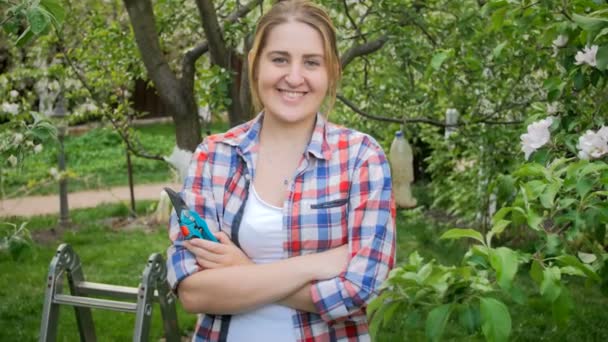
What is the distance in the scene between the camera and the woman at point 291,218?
2307mm

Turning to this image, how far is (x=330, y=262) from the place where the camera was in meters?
2.33

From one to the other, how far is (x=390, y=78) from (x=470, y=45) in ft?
2.61

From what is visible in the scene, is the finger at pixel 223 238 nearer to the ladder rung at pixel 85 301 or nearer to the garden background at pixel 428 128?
the garden background at pixel 428 128

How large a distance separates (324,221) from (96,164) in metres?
12.5

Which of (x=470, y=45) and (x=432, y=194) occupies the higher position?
(x=470, y=45)

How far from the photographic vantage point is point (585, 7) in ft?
9.83

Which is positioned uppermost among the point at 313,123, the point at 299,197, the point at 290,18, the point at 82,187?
the point at 290,18

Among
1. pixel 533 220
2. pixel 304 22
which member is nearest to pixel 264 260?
pixel 304 22

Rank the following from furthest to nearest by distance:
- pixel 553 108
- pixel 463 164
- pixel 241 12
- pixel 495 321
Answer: pixel 463 164 < pixel 241 12 < pixel 553 108 < pixel 495 321

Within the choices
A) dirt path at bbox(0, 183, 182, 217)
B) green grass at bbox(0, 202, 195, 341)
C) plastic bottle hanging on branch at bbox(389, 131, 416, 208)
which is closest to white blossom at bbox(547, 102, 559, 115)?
green grass at bbox(0, 202, 195, 341)

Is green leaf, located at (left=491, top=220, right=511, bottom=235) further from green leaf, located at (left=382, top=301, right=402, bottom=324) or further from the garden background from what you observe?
green leaf, located at (left=382, top=301, right=402, bottom=324)

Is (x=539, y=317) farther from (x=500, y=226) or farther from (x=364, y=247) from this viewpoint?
(x=500, y=226)

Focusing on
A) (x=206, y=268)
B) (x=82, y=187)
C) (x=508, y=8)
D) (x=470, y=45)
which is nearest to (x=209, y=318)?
(x=206, y=268)

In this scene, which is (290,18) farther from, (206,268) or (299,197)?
(206,268)
